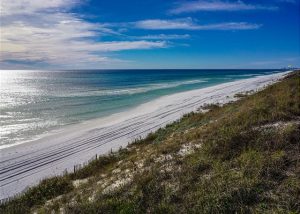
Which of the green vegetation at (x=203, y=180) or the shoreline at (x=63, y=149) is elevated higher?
the green vegetation at (x=203, y=180)

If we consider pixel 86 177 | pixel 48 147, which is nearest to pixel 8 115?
pixel 48 147

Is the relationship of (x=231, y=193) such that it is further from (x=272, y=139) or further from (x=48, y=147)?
(x=48, y=147)

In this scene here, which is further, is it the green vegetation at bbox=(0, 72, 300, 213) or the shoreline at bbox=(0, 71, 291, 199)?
the shoreline at bbox=(0, 71, 291, 199)

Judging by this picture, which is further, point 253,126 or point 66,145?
point 66,145

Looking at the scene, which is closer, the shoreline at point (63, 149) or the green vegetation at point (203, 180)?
the green vegetation at point (203, 180)

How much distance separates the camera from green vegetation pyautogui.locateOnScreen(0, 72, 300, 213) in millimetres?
6582

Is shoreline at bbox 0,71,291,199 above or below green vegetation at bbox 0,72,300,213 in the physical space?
below

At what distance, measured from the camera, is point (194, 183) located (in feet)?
25.1

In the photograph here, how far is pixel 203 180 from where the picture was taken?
7.66m

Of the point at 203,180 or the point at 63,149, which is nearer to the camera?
the point at 203,180

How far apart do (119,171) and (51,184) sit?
250 centimetres

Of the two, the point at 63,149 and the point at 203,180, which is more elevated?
the point at 203,180

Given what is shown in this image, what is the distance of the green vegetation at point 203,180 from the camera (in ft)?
21.6

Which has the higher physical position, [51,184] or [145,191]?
[145,191]
